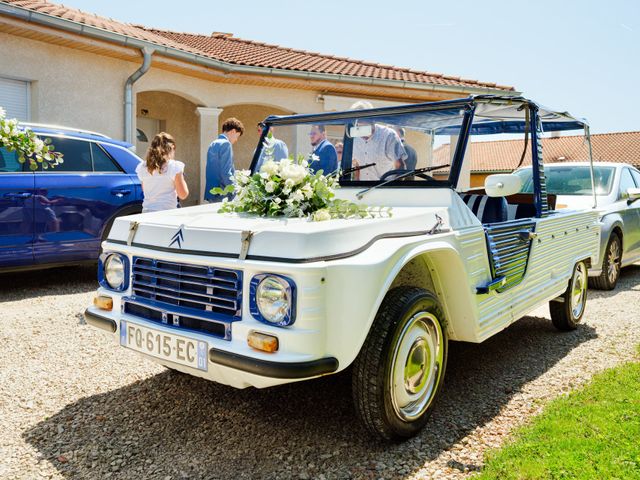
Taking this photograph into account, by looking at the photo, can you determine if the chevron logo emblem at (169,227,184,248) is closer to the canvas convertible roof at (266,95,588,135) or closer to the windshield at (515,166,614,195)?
the canvas convertible roof at (266,95,588,135)

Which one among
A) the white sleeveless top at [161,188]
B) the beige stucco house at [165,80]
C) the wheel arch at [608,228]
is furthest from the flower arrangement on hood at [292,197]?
the beige stucco house at [165,80]

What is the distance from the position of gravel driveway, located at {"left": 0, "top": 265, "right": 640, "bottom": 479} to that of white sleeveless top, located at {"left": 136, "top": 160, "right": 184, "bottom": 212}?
142cm

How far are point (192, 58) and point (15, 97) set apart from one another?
2968mm

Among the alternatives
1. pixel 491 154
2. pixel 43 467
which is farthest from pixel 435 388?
pixel 491 154

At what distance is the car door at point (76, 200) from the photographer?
5.99 meters

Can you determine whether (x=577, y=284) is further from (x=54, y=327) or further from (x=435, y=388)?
(x=54, y=327)

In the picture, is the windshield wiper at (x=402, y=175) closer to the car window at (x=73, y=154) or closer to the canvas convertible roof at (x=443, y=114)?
the canvas convertible roof at (x=443, y=114)

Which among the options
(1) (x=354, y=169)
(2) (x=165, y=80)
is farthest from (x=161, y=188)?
(2) (x=165, y=80)

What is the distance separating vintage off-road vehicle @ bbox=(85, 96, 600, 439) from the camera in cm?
240

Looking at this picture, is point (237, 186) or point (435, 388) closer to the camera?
point (435, 388)

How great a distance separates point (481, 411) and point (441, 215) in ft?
3.95

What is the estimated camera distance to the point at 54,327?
190 inches

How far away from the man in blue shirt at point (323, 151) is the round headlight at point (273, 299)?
168 cm

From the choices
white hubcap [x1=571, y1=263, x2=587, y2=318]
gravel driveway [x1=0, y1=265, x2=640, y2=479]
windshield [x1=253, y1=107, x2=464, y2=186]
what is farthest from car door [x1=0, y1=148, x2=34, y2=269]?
white hubcap [x1=571, y1=263, x2=587, y2=318]
